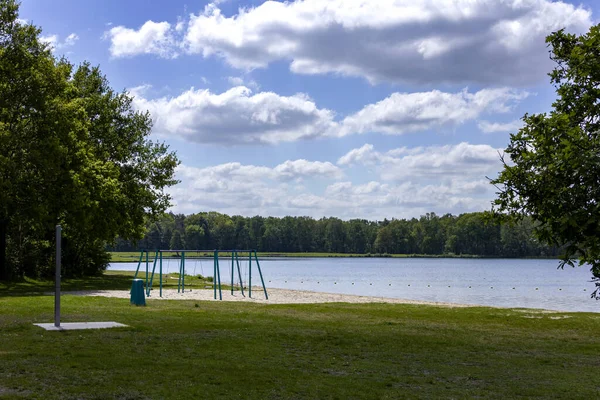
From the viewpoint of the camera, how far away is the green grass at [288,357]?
351 inches

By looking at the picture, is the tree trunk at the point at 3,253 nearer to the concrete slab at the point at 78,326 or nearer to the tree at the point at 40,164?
the tree at the point at 40,164

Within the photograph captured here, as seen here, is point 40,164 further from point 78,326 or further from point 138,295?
point 78,326

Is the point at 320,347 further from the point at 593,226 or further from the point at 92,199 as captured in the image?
the point at 92,199

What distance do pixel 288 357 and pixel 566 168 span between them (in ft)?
18.2

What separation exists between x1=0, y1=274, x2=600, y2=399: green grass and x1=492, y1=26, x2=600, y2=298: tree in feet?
7.22

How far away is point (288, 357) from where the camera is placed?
11.5 metres

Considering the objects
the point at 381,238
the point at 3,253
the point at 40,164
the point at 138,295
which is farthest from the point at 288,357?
the point at 381,238

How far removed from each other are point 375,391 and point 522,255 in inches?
6483

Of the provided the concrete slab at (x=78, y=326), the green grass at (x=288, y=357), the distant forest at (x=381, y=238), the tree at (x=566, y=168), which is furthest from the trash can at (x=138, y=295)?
the distant forest at (x=381, y=238)

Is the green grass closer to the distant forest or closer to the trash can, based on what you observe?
the trash can

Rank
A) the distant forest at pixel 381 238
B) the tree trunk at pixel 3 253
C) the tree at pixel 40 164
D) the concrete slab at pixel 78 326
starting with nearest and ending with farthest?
1. the concrete slab at pixel 78 326
2. the tree at pixel 40 164
3. the tree trunk at pixel 3 253
4. the distant forest at pixel 381 238

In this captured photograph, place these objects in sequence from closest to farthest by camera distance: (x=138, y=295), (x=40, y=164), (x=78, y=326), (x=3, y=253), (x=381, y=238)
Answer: (x=78, y=326), (x=138, y=295), (x=40, y=164), (x=3, y=253), (x=381, y=238)

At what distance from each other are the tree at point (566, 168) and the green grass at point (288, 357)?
220cm

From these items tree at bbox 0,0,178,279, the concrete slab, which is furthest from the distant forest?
the concrete slab
